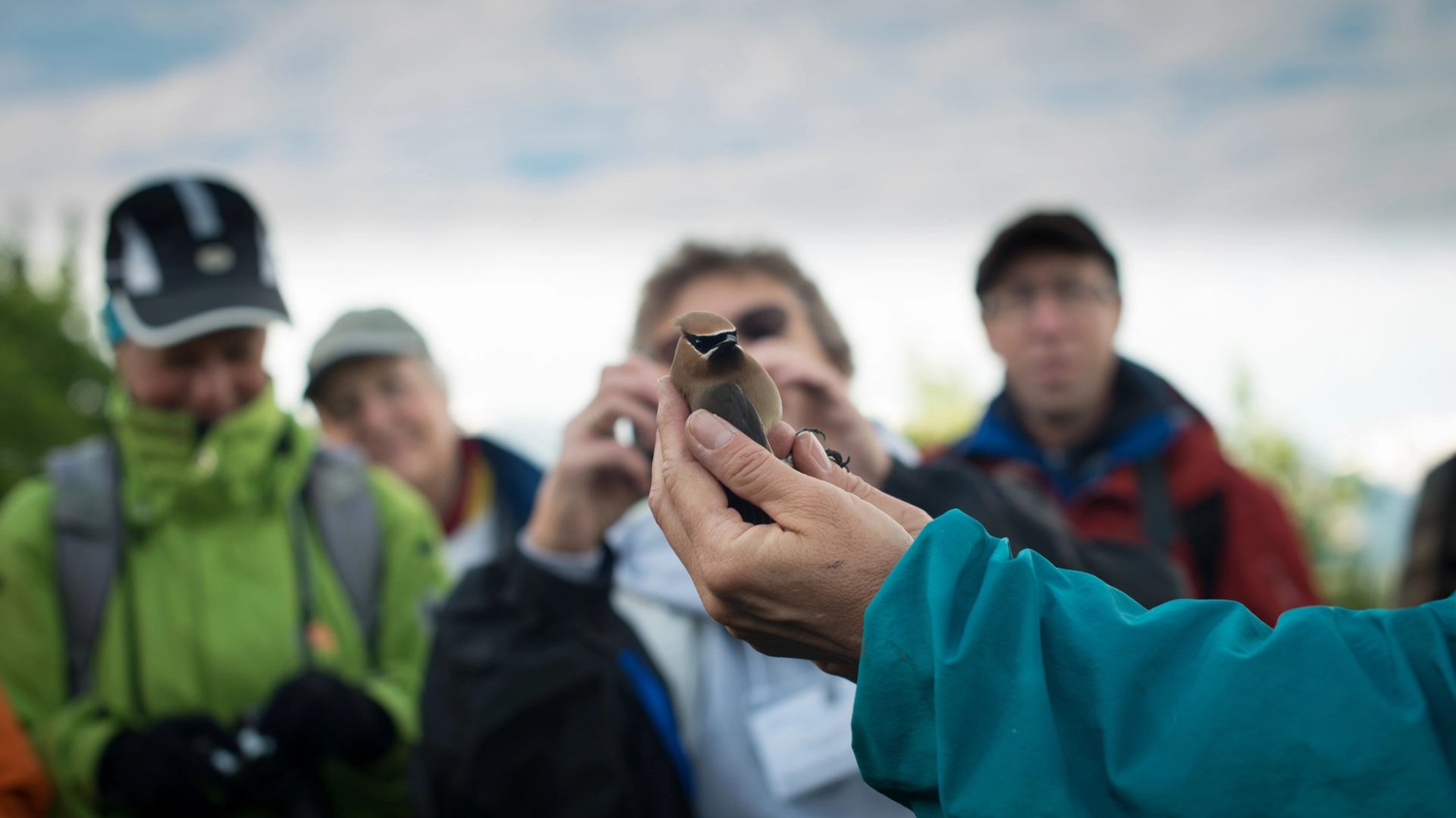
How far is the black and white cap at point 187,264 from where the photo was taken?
3.09 m

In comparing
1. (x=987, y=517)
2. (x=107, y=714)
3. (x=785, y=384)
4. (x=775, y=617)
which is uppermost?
(x=785, y=384)

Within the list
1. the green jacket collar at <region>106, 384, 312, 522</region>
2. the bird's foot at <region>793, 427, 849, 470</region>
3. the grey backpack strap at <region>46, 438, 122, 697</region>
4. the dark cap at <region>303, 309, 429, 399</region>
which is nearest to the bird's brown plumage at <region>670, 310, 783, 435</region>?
the bird's foot at <region>793, 427, 849, 470</region>

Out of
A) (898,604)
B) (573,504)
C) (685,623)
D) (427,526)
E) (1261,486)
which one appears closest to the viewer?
(898,604)

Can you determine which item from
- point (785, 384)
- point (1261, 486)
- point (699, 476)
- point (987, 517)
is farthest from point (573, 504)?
point (1261, 486)

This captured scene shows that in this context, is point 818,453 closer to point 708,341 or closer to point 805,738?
point 708,341

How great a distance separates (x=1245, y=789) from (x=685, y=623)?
1693 millimetres

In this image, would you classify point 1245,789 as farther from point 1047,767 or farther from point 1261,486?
point 1261,486

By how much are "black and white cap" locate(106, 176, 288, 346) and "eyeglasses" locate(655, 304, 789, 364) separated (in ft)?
4.79

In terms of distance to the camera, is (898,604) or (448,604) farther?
(448,604)

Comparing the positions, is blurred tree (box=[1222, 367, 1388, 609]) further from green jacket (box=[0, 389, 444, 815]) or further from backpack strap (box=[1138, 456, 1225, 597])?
green jacket (box=[0, 389, 444, 815])

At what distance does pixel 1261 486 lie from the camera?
376cm

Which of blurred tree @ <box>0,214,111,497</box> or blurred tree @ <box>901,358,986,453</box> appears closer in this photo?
blurred tree @ <box>901,358,986,453</box>

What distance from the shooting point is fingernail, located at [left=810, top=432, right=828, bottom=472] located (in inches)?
58.6

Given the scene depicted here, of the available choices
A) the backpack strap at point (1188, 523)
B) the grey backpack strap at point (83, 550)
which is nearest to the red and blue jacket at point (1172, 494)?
→ the backpack strap at point (1188, 523)
